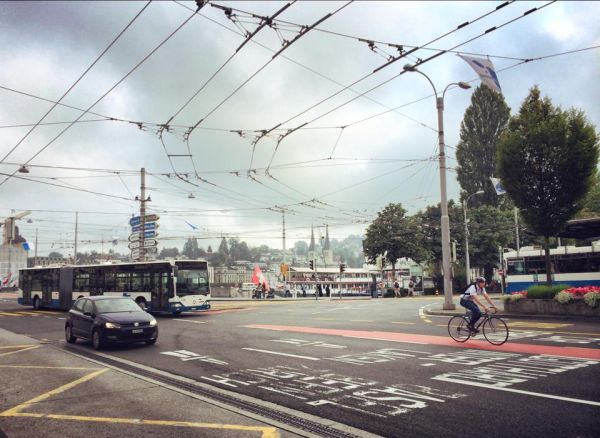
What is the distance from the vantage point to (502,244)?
5481 cm

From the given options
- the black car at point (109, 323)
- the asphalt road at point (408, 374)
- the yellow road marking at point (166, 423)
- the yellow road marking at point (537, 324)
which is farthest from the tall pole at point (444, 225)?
the yellow road marking at point (166, 423)

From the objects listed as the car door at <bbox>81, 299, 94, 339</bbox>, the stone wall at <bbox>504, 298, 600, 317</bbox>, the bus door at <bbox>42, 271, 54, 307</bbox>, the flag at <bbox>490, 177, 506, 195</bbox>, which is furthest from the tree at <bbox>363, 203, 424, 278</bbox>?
the car door at <bbox>81, 299, 94, 339</bbox>

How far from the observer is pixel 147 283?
2522 centimetres

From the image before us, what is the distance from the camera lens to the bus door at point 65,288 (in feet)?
98.6

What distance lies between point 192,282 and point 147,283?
8.20ft

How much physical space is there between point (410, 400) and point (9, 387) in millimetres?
7077

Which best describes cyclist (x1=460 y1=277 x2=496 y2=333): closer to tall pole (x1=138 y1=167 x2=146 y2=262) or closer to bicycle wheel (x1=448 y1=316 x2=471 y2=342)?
bicycle wheel (x1=448 y1=316 x2=471 y2=342)

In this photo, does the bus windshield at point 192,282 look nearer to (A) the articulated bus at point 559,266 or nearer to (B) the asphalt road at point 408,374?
(B) the asphalt road at point 408,374

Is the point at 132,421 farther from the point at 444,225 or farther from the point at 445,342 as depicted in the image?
the point at 444,225

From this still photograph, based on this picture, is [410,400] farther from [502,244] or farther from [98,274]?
[502,244]

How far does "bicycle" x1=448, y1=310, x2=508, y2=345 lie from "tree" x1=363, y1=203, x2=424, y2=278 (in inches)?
1518

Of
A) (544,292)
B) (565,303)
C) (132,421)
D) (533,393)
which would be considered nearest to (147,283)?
(544,292)

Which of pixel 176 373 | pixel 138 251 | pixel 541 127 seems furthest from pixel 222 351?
pixel 138 251

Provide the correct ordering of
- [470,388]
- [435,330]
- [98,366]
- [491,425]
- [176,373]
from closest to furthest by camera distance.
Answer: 1. [491,425]
2. [470,388]
3. [176,373]
4. [98,366]
5. [435,330]
